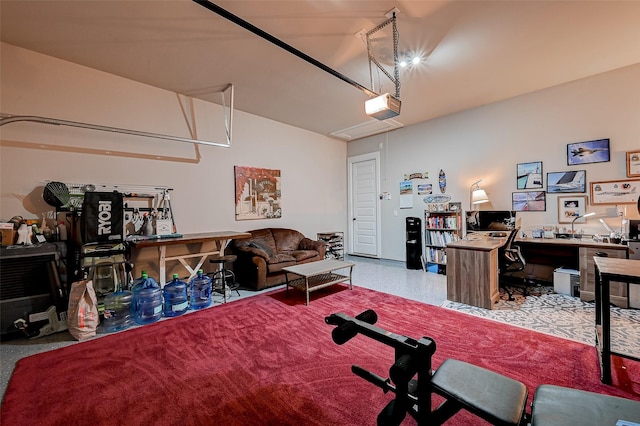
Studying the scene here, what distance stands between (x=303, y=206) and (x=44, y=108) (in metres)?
4.34

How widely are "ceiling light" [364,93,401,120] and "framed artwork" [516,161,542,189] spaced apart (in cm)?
296

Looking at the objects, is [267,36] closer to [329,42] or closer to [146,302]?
[329,42]

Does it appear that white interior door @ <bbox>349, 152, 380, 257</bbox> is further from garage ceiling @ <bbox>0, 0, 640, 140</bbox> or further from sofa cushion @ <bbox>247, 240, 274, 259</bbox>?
sofa cushion @ <bbox>247, 240, 274, 259</bbox>

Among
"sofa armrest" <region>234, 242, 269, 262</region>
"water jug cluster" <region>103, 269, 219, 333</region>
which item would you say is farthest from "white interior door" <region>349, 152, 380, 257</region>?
"water jug cluster" <region>103, 269, 219, 333</region>

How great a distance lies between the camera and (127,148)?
12.8ft

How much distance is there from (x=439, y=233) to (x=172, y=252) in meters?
4.93

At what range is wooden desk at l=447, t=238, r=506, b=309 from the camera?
3328 mm

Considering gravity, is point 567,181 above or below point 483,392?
above

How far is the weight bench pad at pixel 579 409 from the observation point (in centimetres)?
98

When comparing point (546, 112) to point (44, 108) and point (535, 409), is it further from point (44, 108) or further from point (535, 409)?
point (44, 108)

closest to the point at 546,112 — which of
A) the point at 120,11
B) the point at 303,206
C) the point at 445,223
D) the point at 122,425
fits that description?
the point at 445,223

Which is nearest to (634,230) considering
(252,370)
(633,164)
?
(633,164)

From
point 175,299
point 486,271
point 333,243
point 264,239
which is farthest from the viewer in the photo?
point 333,243

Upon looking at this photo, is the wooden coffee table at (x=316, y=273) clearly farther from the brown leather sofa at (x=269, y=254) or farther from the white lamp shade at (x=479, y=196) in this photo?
the white lamp shade at (x=479, y=196)
